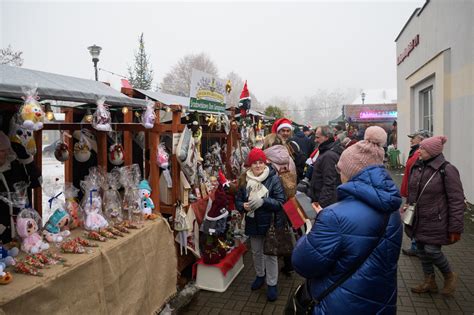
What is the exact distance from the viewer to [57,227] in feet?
10.2

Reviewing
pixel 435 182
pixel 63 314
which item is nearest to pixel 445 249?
pixel 435 182

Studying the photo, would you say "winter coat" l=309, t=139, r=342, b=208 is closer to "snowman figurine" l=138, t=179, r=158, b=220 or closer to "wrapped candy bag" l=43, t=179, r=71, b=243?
"snowman figurine" l=138, t=179, r=158, b=220

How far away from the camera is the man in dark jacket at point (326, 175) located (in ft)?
15.3

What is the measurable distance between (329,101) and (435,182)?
304 feet

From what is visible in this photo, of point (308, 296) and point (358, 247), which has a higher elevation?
point (358, 247)

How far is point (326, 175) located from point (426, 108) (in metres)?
10.5

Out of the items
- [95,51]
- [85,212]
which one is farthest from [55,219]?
[95,51]

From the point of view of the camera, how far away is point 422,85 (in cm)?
1278

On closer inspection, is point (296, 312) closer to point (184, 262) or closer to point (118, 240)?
point (118, 240)

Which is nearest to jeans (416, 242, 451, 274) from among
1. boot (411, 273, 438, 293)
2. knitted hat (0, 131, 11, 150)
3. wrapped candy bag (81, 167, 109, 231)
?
boot (411, 273, 438, 293)

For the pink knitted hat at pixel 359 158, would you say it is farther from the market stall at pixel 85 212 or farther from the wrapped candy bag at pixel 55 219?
the wrapped candy bag at pixel 55 219

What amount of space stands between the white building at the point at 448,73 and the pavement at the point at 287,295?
4266 millimetres

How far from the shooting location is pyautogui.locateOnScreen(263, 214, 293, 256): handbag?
4.04 meters

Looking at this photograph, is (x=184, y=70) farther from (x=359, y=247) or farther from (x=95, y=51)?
(x=359, y=247)
